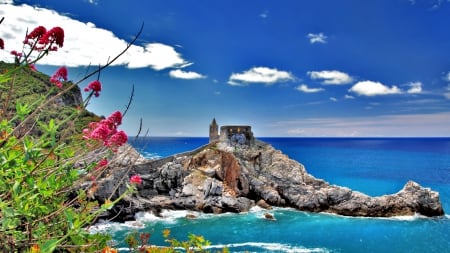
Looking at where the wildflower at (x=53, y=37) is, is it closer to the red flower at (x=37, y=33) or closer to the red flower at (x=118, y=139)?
the red flower at (x=37, y=33)

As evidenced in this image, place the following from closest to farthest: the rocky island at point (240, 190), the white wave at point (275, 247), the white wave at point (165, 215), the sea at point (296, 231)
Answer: the white wave at point (275, 247) < the sea at point (296, 231) < the white wave at point (165, 215) < the rocky island at point (240, 190)

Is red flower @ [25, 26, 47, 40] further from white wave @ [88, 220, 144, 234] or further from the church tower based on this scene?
the church tower

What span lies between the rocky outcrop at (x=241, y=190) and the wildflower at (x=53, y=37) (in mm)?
28673

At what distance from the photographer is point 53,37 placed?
258 cm

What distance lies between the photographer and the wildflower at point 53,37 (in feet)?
8.32

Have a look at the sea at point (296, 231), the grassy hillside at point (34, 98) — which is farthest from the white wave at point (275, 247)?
the grassy hillside at point (34, 98)

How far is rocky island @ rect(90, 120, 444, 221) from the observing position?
31688 mm

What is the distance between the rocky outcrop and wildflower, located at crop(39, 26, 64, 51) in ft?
94.1

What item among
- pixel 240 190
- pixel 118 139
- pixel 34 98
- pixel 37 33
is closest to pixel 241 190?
pixel 240 190

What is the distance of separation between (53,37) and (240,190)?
32614mm

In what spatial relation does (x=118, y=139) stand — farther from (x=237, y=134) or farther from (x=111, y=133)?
(x=237, y=134)

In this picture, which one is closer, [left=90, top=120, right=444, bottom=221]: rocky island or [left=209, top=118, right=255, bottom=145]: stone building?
[left=90, top=120, right=444, bottom=221]: rocky island

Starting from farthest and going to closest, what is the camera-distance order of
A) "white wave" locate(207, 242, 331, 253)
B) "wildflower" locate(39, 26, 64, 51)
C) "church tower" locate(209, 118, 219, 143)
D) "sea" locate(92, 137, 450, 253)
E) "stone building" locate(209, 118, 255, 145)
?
"church tower" locate(209, 118, 219, 143), "stone building" locate(209, 118, 255, 145), "sea" locate(92, 137, 450, 253), "white wave" locate(207, 242, 331, 253), "wildflower" locate(39, 26, 64, 51)

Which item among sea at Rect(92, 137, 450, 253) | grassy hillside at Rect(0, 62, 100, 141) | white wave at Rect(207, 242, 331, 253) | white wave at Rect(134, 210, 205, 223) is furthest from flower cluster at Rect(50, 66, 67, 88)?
white wave at Rect(134, 210, 205, 223)
